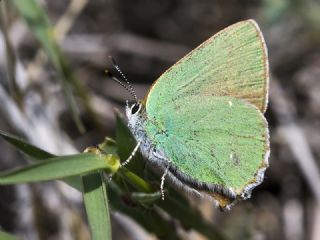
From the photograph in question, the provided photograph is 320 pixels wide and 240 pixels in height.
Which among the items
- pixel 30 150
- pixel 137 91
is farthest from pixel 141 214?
pixel 137 91

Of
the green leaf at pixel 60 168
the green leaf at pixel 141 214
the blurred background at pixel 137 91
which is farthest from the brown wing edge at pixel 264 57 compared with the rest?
the blurred background at pixel 137 91

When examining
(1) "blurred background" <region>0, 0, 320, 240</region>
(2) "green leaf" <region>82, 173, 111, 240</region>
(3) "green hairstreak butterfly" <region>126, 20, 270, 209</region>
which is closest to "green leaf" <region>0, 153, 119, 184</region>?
(2) "green leaf" <region>82, 173, 111, 240</region>

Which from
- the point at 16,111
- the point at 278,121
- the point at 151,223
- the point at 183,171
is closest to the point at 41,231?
the point at 16,111

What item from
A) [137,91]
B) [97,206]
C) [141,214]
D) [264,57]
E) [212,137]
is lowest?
[137,91]

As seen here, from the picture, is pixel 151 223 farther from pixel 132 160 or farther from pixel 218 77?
pixel 218 77

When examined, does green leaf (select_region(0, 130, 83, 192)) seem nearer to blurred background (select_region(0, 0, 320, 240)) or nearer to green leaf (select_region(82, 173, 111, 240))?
green leaf (select_region(82, 173, 111, 240))

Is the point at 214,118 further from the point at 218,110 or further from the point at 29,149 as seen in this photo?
the point at 29,149
